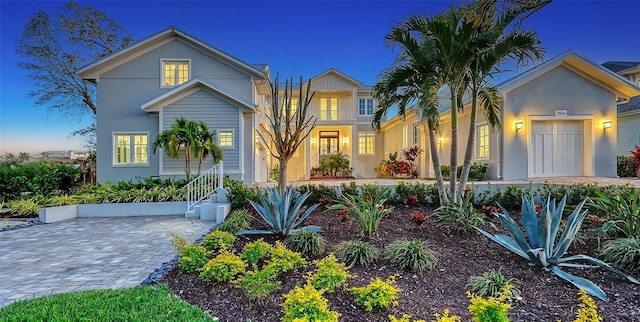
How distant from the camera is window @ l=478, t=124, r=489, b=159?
13023 mm

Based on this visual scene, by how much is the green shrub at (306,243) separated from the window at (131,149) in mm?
10804

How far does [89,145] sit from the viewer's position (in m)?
20.8

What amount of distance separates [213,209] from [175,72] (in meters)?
8.16

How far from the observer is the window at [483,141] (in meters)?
13.0

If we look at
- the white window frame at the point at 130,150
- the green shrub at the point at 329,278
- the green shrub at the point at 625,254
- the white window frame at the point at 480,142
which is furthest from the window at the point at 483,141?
the white window frame at the point at 130,150

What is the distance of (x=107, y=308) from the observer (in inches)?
121

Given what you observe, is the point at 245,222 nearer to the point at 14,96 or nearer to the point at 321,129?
the point at 321,129

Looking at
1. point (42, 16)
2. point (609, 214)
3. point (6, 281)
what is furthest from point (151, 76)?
point (609, 214)

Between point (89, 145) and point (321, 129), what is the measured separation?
15065 millimetres

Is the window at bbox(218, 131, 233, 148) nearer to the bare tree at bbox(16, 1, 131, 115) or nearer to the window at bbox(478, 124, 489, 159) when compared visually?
the window at bbox(478, 124, 489, 159)

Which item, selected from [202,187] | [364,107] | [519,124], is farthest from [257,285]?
[364,107]

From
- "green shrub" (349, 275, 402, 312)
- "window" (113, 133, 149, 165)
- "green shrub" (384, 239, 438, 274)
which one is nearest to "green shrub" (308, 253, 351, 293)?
"green shrub" (349, 275, 402, 312)

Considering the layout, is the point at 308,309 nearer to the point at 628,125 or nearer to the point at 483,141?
the point at 483,141

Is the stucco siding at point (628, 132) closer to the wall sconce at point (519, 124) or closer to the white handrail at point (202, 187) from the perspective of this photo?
the wall sconce at point (519, 124)
